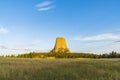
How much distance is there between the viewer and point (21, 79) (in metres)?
11.3

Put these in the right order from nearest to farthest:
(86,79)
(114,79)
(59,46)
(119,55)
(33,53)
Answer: (86,79) → (114,79) → (119,55) → (33,53) → (59,46)

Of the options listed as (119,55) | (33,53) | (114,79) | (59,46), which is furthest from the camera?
(59,46)

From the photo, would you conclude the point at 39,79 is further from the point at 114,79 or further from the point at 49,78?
the point at 114,79

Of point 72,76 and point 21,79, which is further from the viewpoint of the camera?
point 72,76

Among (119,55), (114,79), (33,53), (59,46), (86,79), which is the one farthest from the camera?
(59,46)

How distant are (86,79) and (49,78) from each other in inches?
72.6

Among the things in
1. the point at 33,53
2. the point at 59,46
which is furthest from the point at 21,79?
the point at 59,46

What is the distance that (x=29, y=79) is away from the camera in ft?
37.6

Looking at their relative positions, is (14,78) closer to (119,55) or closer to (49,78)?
(49,78)

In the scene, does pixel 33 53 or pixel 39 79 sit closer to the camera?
pixel 39 79

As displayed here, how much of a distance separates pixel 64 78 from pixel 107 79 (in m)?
2.07

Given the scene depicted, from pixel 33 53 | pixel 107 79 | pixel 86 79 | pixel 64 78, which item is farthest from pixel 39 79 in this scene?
pixel 33 53

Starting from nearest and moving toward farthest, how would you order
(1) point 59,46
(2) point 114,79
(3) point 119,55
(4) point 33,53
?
(2) point 114,79 → (3) point 119,55 → (4) point 33,53 → (1) point 59,46

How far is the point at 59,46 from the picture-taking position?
188 m
